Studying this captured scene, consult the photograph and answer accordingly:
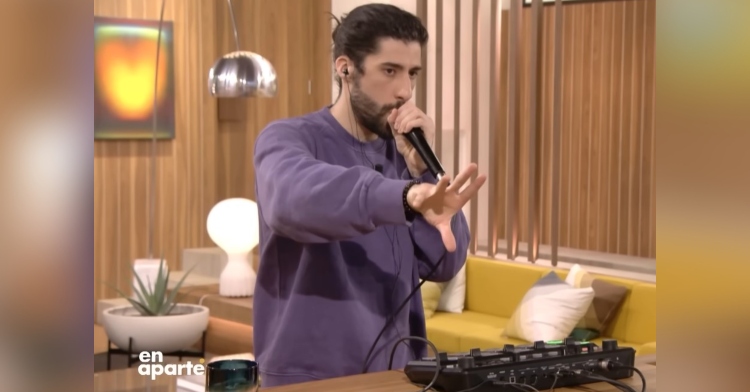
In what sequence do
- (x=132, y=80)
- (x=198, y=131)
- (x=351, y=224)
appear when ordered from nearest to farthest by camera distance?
(x=351, y=224)
(x=132, y=80)
(x=198, y=131)

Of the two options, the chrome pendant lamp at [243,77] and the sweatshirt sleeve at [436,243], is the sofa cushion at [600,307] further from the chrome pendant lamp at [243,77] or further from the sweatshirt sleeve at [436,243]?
the sweatshirt sleeve at [436,243]

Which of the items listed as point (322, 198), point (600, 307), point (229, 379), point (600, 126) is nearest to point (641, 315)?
point (600, 307)

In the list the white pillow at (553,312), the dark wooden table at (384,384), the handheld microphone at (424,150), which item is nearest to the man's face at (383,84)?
the handheld microphone at (424,150)

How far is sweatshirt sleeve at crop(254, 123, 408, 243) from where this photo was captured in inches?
56.0

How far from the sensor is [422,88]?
5.94 metres

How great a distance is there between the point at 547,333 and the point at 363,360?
2810 millimetres

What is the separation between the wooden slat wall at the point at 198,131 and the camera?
6.50 m

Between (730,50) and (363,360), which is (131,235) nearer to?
(363,360)

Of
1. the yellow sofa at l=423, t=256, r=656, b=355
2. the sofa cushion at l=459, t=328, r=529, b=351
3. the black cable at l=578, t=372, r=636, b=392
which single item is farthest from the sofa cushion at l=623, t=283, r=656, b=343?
the black cable at l=578, t=372, r=636, b=392

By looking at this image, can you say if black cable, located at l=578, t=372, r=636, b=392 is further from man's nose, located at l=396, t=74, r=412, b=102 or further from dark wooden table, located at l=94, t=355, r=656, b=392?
man's nose, located at l=396, t=74, r=412, b=102

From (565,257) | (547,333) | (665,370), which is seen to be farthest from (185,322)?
(665,370)

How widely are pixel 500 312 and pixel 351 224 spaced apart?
3839 millimetres

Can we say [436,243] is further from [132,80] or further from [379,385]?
[132,80]

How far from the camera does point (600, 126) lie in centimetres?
561
